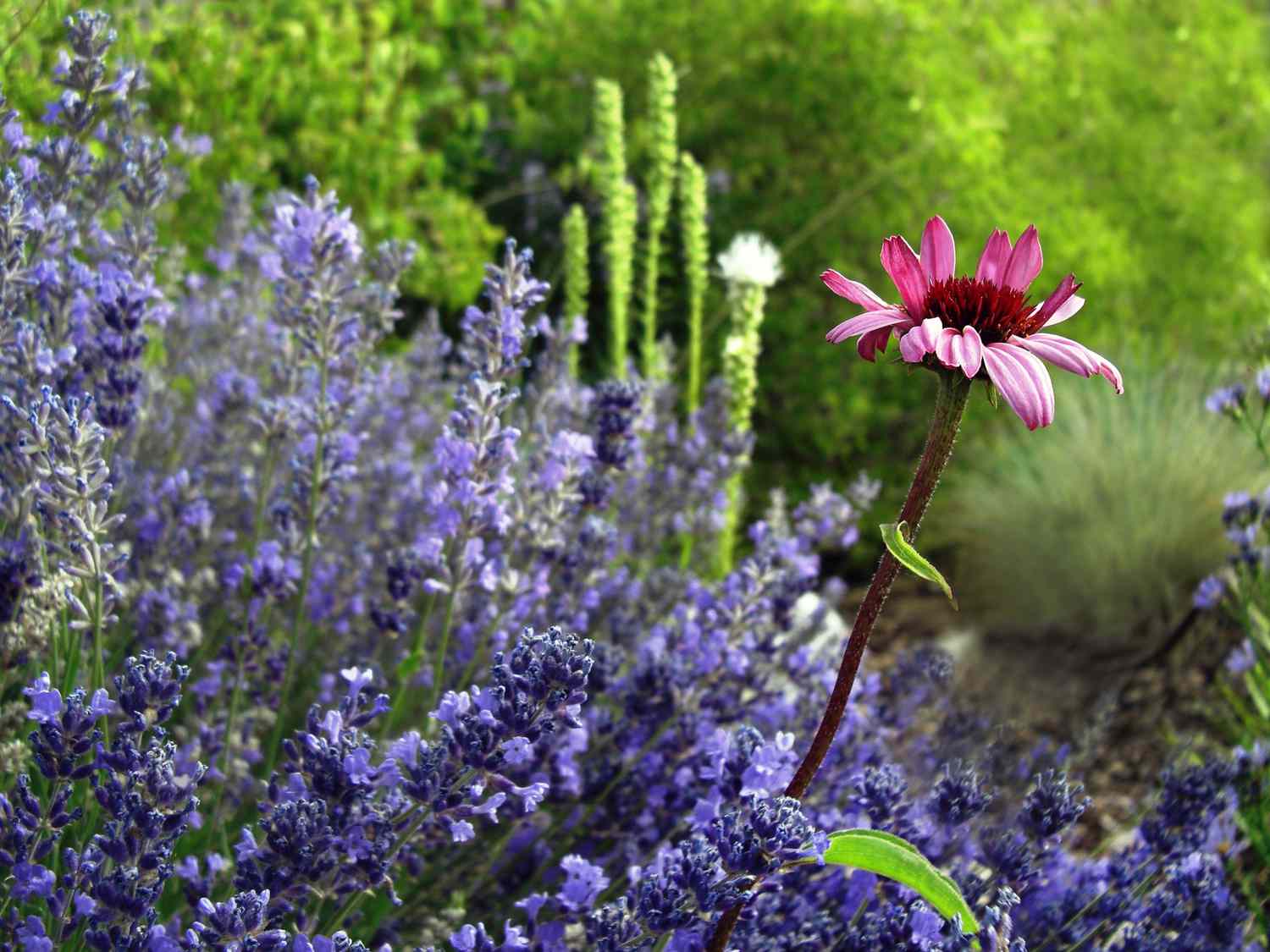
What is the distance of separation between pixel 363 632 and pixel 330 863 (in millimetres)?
1514

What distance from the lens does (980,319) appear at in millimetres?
1254

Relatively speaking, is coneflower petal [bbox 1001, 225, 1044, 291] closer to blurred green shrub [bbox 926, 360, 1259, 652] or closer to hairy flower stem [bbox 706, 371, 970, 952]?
hairy flower stem [bbox 706, 371, 970, 952]

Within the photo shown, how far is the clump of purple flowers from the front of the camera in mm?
1312

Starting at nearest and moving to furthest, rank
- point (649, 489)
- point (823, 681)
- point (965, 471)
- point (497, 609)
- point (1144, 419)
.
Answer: point (497, 609)
point (823, 681)
point (649, 489)
point (1144, 419)
point (965, 471)

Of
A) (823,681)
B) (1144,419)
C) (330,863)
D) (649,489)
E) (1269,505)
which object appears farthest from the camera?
(1144,419)

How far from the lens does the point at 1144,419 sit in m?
5.81

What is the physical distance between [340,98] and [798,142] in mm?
2313

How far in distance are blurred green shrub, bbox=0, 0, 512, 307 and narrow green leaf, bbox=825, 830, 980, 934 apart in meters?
2.20

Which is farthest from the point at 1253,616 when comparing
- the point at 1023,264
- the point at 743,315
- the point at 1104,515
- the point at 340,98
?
the point at 340,98

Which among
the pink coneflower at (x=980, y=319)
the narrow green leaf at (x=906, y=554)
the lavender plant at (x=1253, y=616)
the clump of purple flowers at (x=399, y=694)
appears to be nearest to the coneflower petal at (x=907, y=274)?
the pink coneflower at (x=980, y=319)

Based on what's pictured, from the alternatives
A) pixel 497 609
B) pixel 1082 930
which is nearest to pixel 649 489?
pixel 497 609

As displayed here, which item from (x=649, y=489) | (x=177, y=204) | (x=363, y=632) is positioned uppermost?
(x=177, y=204)

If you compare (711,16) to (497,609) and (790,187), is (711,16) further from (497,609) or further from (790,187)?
(497,609)

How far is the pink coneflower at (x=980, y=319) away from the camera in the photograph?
118cm
